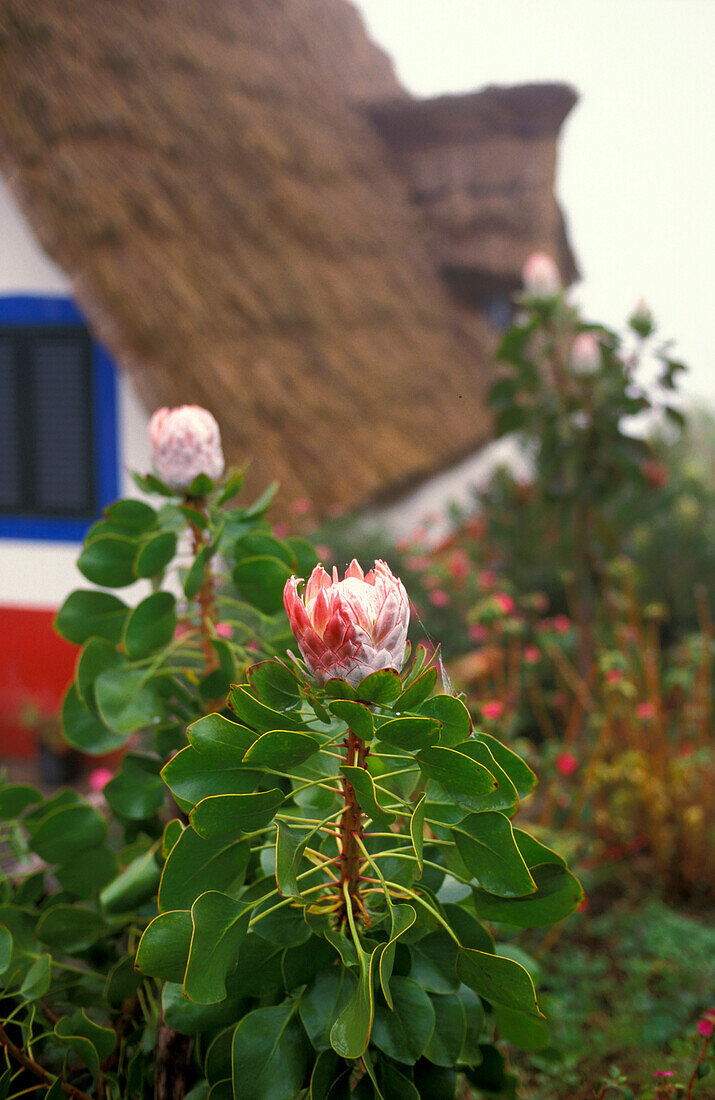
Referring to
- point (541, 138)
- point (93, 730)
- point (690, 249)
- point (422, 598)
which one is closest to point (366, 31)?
point (541, 138)

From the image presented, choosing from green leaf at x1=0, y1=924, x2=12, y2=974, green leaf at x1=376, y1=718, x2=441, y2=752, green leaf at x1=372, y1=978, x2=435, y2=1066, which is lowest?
green leaf at x1=0, y1=924, x2=12, y2=974

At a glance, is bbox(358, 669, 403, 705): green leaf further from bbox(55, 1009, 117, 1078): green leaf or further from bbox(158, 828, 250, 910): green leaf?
bbox(55, 1009, 117, 1078): green leaf

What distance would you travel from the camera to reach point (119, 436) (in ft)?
7.13

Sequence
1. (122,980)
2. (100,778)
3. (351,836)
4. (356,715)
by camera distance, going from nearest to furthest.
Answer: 1. (356,715)
2. (351,836)
3. (122,980)
4. (100,778)

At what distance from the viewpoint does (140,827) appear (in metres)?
0.85

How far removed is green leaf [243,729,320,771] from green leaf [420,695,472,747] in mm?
79

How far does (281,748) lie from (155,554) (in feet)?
1.04

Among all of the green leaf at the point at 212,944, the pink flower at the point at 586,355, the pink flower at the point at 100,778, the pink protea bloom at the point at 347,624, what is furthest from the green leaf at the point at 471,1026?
the pink flower at the point at 586,355

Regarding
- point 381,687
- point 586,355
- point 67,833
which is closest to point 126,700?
point 67,833

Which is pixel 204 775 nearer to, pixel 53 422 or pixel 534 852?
pixel 534 852

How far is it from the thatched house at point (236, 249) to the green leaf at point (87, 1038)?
1589 mm

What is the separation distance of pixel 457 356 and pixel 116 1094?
4.00 meters

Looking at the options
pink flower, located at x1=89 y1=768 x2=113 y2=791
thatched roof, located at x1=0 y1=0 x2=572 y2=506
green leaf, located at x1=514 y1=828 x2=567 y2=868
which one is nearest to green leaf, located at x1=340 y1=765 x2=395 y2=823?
green leaf, located at x1=514 y1=828 x2=567 y2=868

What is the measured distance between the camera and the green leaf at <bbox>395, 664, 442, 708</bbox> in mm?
485
